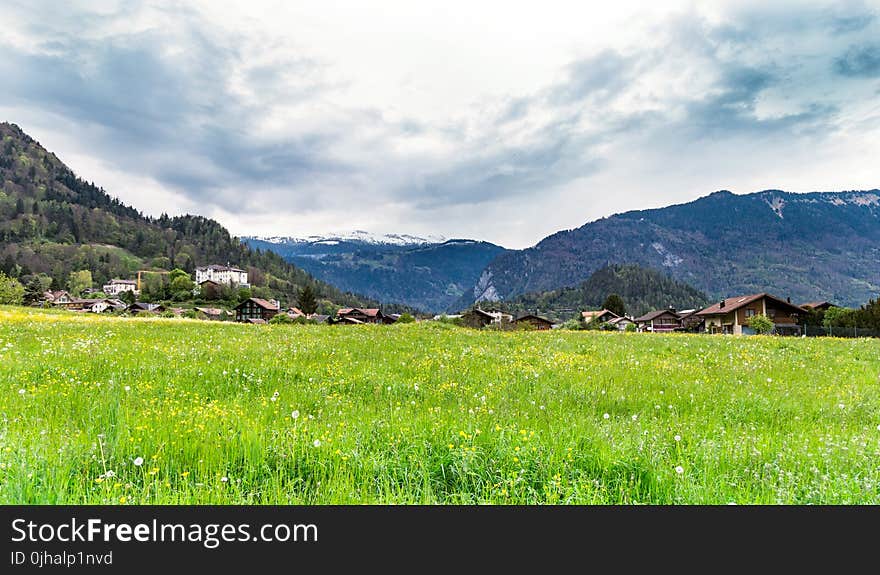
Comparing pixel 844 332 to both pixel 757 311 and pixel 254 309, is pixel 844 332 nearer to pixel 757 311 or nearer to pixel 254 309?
pixel 757 311

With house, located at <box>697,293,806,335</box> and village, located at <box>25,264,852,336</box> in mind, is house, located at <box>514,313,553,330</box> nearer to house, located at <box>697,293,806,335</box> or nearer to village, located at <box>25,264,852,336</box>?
village, located at <box>25,264,852,336</box>

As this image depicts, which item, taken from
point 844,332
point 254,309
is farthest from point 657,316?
point 254,309

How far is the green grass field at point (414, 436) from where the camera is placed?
12.2ft

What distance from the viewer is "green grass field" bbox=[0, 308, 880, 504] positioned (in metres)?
3.73

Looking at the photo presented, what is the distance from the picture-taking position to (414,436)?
4914mm

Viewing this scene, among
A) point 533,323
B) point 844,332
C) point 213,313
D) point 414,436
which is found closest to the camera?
point 414,436

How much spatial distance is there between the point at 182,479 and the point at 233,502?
779mm

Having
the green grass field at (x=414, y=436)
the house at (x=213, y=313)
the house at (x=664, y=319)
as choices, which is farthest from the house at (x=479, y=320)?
the house at (x=213, y=313)

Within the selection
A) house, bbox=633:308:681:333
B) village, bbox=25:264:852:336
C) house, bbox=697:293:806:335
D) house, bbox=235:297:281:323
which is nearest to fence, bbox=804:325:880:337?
village, bbox=25:264:852:336

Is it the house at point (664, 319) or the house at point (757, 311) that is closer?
the house at point (757, 311)

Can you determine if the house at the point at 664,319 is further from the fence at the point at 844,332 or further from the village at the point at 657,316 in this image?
the fence at the point at 844,332
